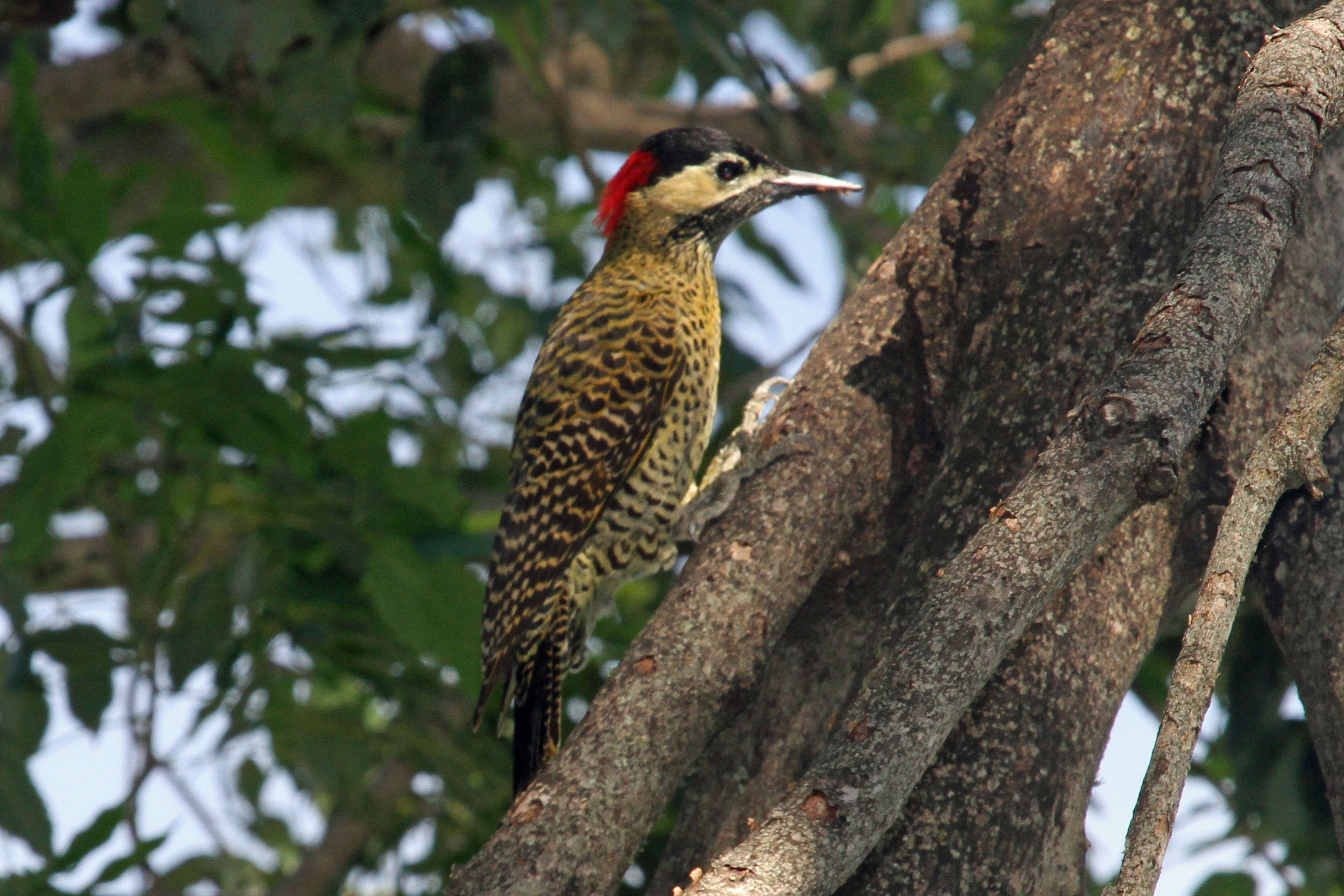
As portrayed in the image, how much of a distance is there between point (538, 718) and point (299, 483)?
3.53 feet

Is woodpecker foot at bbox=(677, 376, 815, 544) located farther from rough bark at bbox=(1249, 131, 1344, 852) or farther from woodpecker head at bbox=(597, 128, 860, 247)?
rough bark at bbox=(1249, 131, 1344, 852)

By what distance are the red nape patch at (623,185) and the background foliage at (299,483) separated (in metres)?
0.31

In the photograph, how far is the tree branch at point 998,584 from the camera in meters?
1.71

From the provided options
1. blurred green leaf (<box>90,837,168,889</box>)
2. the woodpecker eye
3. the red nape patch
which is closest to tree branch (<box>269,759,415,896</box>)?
blurred green leaf (<box>90,837,168,889</box>)

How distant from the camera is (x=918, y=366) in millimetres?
2734

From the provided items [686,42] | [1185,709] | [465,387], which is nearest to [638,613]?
[465,387]

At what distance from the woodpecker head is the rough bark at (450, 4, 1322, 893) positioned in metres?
1.51

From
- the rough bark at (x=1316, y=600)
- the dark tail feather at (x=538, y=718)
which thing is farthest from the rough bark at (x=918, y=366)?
the dark tail feather at (x=538, y=718)

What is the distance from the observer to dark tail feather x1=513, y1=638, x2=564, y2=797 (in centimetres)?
328

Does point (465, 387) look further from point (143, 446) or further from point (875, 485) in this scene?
point (875, 485)

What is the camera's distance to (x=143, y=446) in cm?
516

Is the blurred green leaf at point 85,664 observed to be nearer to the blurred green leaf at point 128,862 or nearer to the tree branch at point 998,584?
the blurred green leaf at point 128,862

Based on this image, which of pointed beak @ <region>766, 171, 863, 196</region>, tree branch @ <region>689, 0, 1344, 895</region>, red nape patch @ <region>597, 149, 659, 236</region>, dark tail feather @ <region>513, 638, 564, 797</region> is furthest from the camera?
red nape patch @ <region>597, 149, 659, 236</region>

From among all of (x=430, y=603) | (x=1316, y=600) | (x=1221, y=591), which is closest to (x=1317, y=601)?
(x=1316, y=600)
